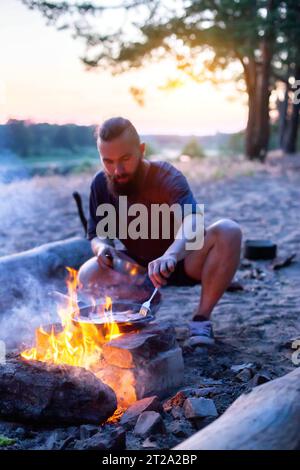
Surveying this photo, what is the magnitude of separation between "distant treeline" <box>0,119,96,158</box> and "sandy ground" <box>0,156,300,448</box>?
1240cm

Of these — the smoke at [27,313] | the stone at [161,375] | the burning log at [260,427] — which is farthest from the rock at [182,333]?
the burning log at [260,427]

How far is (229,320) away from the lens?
4.03 metres

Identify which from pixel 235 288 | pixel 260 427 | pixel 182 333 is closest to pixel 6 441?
pixel 260 427

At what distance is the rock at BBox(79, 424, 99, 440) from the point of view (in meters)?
2.38

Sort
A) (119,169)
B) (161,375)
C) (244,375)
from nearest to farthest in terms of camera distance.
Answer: (161,375)
(244,375)
(119,169)

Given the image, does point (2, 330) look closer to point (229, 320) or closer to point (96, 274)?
point (96, 274)

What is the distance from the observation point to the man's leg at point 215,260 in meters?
3.65

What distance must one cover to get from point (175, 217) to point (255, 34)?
11.3 m

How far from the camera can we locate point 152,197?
379 cm

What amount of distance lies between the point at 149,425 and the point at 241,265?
3.44 meters

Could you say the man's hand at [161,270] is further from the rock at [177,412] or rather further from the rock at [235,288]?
the rock at [235,288]

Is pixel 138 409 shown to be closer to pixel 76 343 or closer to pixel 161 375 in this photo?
pixel 161 375

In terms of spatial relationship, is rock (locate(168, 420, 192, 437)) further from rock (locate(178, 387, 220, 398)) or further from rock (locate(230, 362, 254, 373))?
rock (locate(230, 362, 254, 373))

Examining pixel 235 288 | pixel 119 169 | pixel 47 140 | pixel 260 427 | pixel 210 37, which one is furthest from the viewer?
pixel 47 140
